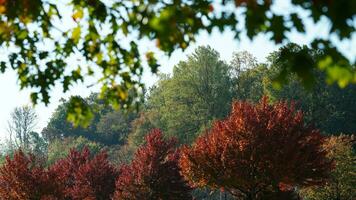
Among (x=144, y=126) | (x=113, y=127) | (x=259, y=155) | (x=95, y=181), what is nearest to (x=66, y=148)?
(x=144, y=126)

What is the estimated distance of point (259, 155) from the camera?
23.3 meters

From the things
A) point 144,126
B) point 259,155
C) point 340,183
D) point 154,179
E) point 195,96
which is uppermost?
point 195,96

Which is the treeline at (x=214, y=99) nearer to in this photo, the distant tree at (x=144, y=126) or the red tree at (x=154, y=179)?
the distant tree at (x=144, y=126)

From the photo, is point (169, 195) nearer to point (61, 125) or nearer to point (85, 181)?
point (85, 181)

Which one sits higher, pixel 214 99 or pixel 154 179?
pixel 214 99

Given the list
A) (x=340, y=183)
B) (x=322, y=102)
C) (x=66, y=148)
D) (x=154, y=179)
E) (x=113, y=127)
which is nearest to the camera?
(x=154, y=179)

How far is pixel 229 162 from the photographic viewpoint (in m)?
23.8

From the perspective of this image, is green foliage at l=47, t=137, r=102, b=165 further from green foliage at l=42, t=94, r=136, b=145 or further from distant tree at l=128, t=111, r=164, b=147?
green foliage at l=42, t=94, r=136, b=145

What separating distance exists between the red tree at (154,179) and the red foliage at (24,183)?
4687 mm

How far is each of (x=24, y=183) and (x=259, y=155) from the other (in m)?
12.8

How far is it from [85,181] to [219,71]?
38571mm

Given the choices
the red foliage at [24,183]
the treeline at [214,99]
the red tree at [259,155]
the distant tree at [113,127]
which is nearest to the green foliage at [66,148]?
the treeline at [214,99]

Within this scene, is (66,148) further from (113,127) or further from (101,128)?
(101,128)

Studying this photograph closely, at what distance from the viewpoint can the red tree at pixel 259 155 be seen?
22938 millimetres
